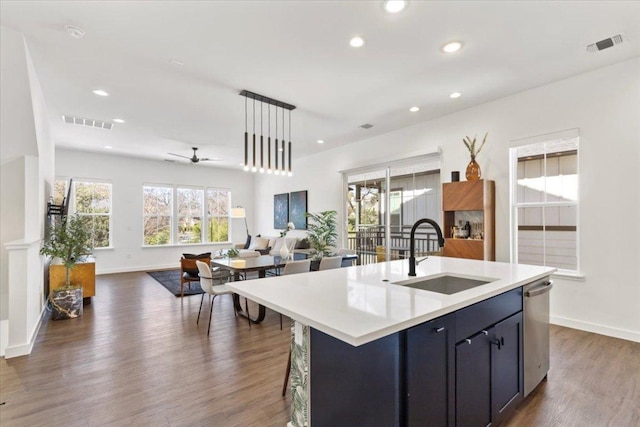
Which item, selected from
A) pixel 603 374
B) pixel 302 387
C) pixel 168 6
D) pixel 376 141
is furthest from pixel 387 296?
pixel 376 141

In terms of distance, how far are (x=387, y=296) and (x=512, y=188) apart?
361 cm

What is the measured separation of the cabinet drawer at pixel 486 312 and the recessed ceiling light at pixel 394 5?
Answer: 2.23m

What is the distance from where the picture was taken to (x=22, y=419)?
6.98 ft

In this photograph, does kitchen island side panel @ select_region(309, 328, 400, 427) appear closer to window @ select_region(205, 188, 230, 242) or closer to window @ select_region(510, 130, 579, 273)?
window @ select_region(510, 130, 579, 273)

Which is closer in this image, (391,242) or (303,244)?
(391,242)

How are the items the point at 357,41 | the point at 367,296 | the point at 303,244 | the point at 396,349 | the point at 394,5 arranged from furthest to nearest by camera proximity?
the point at 303,244 < the point at 357,41 < the point at 394,5 < the point at 367,296 < the point at 396,349

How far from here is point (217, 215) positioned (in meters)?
9.70

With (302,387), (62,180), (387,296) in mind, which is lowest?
(302,387)

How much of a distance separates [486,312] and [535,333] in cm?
89

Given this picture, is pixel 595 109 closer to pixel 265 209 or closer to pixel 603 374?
pixel 603 374

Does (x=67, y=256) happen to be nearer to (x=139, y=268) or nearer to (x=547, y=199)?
(x=139, y=268)

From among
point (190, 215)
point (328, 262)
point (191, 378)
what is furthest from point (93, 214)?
point (191, 378)

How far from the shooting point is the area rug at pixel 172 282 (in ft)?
19.3

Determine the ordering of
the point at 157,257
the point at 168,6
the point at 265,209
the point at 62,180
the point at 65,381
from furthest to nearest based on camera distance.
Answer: the point at 265,209
the point at 157,257
the point at 62,180
the point at 65,381
the point at 168,6
